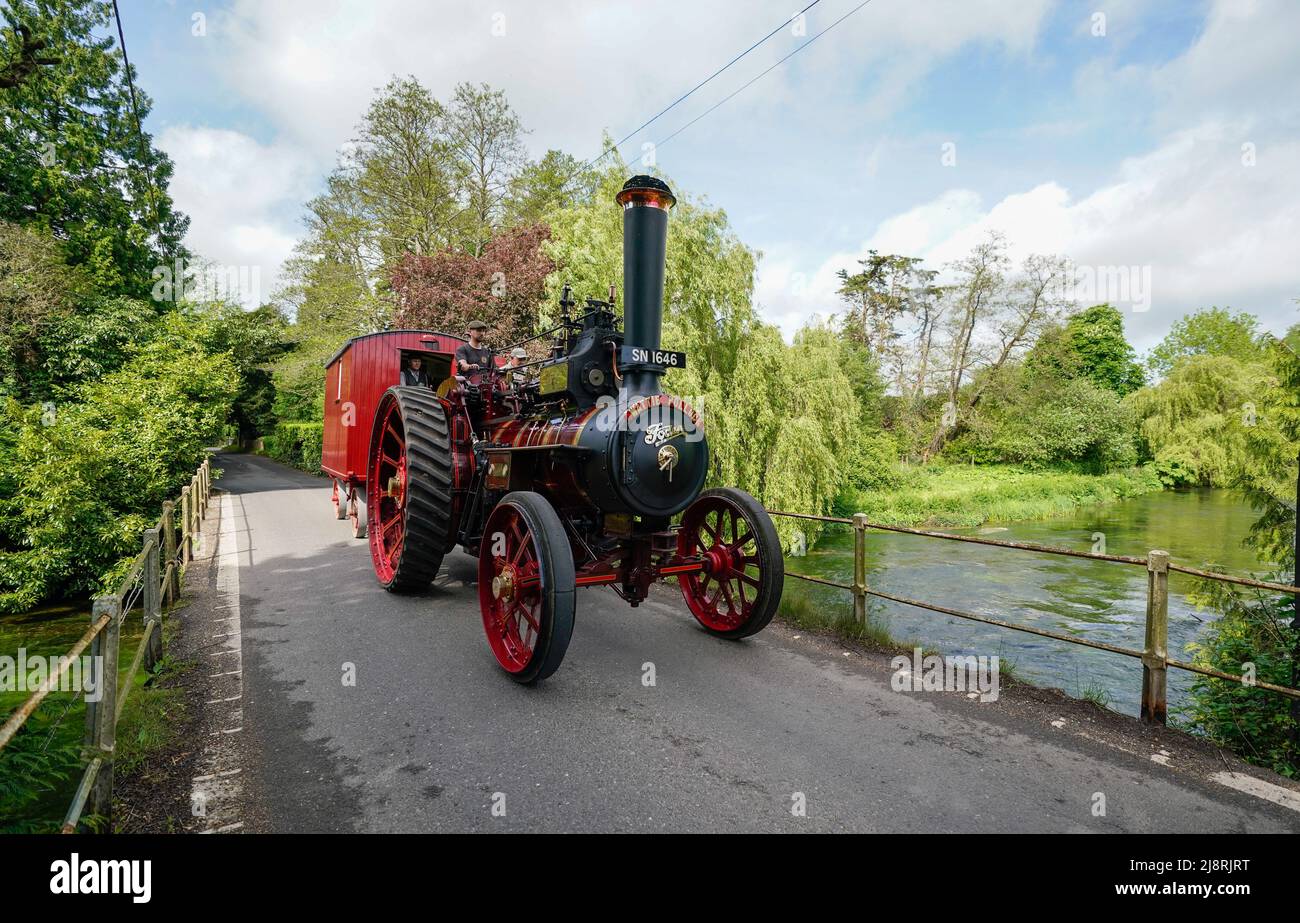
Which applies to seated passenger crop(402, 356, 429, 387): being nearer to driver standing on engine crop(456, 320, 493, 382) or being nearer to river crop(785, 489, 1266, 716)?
driver standing on engine crop(456, 320, 493, 382)

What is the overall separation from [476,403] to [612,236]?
6374 millimetres

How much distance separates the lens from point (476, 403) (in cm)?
627

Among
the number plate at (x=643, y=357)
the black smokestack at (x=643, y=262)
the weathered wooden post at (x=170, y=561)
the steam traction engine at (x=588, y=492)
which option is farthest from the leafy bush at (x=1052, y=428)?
the weathered wooden post at (x=170, y=561)

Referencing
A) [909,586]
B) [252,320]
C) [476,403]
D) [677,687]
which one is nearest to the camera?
[677,687]

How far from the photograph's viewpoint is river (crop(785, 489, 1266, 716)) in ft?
24.3

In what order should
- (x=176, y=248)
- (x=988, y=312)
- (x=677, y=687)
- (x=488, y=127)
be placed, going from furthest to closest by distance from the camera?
(x=988, y=312) < (x=176, y=248) < (x=488, y=127) < (x=677, y=687)

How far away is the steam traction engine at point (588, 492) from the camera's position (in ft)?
13.5

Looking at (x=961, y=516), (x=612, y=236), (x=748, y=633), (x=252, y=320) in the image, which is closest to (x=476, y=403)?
(x=748, y=633)

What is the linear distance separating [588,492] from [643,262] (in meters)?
1.56

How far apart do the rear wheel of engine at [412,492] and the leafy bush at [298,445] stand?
52.2ft

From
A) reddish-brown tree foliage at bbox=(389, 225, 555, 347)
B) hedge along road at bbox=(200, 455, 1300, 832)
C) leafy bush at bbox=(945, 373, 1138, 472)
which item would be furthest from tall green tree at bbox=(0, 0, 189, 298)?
leafy bush at bbox=(945, 373, 1138, 472)

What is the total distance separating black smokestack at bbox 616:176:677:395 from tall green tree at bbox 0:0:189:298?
20.6 m

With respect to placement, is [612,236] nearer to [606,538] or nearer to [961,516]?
[606,538]
